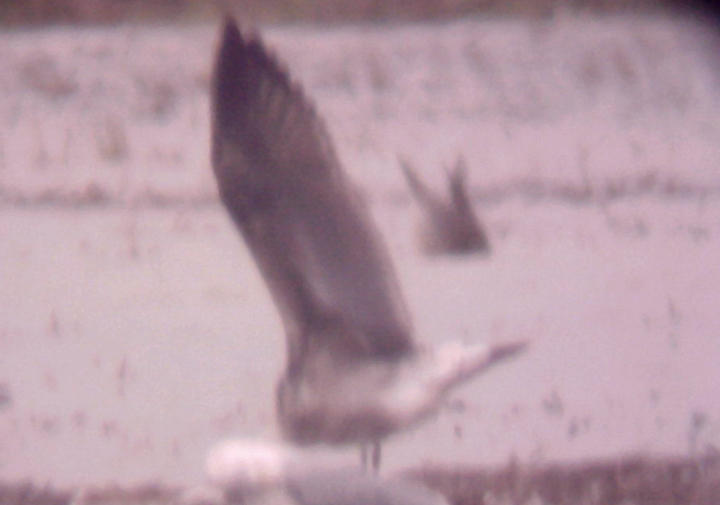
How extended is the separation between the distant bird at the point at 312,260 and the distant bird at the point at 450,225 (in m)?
1.14

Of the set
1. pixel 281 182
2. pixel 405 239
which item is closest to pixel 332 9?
pixel 405 239

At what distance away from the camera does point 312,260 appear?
1477mm

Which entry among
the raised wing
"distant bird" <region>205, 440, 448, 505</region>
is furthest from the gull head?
the raised wing

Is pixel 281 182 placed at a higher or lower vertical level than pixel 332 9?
lower

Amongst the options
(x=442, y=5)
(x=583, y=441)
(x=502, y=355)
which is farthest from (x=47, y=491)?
(x=442, y=5)

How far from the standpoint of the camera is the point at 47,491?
73.2 inches

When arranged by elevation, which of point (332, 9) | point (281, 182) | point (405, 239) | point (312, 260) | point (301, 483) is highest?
point (332, 9)

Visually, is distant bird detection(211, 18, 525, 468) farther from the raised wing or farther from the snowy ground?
the snowy ground

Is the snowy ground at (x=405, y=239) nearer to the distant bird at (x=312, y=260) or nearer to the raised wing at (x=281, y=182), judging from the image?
the distant bird at (x=312, y=260)

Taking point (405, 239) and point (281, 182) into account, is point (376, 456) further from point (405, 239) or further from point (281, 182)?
point (405, 239)

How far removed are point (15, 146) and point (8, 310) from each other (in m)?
1.11

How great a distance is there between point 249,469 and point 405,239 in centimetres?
131

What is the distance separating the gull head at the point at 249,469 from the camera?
165 cm

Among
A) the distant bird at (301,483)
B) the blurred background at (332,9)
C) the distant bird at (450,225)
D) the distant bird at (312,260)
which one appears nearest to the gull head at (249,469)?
the distant bird at (301,483)
